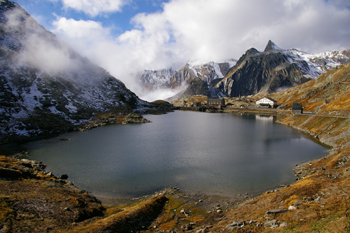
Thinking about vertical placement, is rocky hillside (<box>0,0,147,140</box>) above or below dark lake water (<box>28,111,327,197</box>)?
above

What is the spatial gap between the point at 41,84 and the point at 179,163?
128 metres

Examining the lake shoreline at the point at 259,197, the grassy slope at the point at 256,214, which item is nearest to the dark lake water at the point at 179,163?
the lake shoreline at the point at 259,197

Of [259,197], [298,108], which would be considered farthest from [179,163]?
[298,108]

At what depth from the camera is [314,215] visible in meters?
15.5

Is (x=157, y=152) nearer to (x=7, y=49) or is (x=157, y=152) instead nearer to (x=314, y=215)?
(x=314, y=215)

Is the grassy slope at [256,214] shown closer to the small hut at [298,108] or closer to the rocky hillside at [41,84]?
the rocky hillside at [41,84]

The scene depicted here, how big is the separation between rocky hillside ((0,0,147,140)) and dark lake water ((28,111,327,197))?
3085 centimetres

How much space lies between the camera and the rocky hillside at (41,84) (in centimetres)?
9406

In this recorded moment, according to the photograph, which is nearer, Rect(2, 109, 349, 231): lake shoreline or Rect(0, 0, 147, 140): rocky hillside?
Rect(2, 109, 349, 231): lake shoreline

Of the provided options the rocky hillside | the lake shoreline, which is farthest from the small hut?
the rocky hillside

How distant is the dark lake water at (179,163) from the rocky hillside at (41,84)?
30.8 meters

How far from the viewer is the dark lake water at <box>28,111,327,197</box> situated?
35.5m

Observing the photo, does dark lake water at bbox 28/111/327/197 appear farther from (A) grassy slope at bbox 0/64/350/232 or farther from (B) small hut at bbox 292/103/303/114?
(B) small hut at bbox 292/103/303/114

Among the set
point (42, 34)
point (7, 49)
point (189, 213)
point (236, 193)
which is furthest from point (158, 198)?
point (42, 34)
